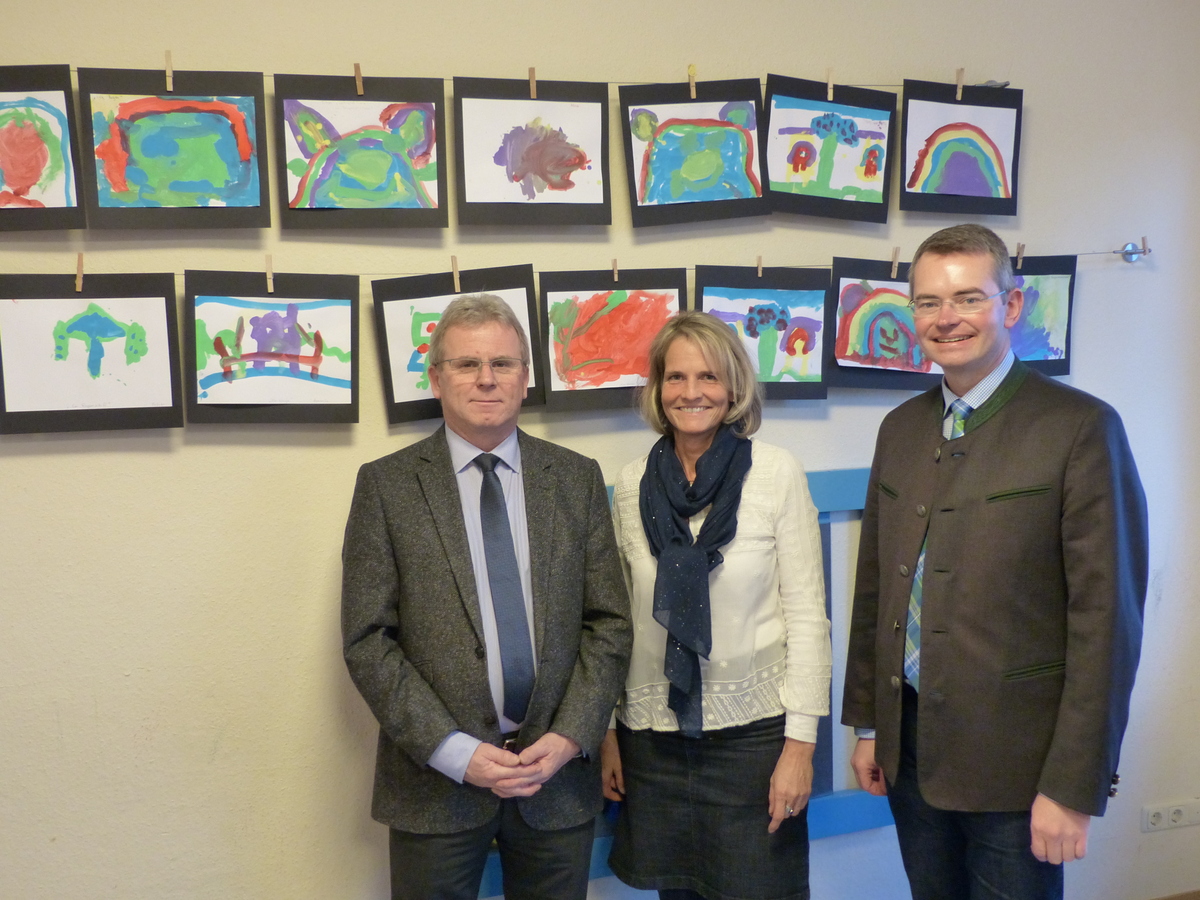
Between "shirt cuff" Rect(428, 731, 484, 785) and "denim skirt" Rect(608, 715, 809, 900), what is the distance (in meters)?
0.37

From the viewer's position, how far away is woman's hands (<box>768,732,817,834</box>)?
5.54 feet

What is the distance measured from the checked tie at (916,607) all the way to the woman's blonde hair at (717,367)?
38 cm

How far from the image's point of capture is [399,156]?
1907 millimetres

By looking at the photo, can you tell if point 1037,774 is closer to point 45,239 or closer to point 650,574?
point 650,574

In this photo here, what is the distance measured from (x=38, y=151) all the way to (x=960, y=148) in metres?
2.03

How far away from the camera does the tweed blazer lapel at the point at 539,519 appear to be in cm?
167

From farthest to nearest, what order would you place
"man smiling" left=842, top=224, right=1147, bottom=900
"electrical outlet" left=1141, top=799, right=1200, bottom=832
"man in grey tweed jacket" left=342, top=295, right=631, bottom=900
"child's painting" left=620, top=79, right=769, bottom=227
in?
"electrical outlet" left=1141, top=799, right=1200, bottom=832 → "child's painting" left=620, top=79, right=769, bottom=227 → "man in grey tweed jacket" left=342, top=295, right=631, bottom=900 → "man smiling" left=842, top=224, right=1147, bottom=900

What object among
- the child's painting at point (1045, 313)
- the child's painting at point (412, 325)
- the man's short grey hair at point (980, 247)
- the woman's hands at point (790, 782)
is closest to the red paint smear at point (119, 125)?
the child's painting at point (412, 325)

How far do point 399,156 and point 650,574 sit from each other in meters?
1.00

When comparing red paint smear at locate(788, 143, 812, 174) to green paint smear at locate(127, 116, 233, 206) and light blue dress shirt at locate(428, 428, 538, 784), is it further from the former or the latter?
green paint smear at locate(127, 116, 233, 206)

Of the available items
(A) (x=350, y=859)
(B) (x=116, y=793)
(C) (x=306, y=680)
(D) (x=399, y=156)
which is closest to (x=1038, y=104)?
(D) (x=399, y=156)

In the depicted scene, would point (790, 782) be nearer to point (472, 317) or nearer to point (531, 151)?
point (472, 317)

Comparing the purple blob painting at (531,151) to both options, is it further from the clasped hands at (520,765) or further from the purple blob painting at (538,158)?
the clasped hands at (520,765)

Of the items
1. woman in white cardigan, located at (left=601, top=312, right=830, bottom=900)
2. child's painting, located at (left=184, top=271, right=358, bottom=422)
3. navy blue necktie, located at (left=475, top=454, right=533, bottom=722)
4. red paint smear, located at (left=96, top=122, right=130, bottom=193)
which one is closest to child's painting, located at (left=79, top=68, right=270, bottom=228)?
red paint smear, located at (left=96, top=122, right=130, bottom=193)
